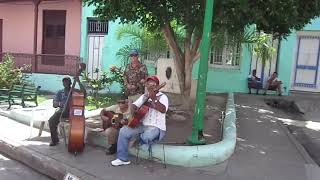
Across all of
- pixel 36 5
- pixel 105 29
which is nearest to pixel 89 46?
pixel 105 29

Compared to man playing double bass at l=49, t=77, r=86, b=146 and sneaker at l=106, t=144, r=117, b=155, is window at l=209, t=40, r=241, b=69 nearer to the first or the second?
man playing double bass at l=49, t=77, r=86, b=146

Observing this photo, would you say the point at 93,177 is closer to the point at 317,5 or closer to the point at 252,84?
the point at 317,5

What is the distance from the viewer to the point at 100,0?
31.2 feet

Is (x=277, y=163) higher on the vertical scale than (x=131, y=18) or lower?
lower

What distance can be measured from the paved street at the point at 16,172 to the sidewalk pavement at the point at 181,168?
112 mm

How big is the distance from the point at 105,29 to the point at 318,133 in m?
9.47

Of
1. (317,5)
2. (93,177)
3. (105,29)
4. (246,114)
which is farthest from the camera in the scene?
(105,29)

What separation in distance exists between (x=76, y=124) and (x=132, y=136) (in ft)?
3.25

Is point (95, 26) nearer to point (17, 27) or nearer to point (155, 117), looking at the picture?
point (17, 27)

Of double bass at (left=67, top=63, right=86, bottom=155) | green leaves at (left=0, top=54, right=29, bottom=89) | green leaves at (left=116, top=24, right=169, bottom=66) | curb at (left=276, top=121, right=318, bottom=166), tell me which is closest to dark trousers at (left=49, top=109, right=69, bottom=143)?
double bass at (left=67, top=63, right=86, bottom=155)

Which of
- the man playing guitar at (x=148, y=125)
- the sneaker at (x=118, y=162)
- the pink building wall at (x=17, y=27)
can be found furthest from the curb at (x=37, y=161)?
the pink building wall at (x=17, y=27)

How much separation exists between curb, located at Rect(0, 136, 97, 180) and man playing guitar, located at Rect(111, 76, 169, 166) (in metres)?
0.68

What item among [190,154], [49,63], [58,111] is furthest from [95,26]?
[190,154]

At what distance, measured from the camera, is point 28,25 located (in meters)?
20.5
